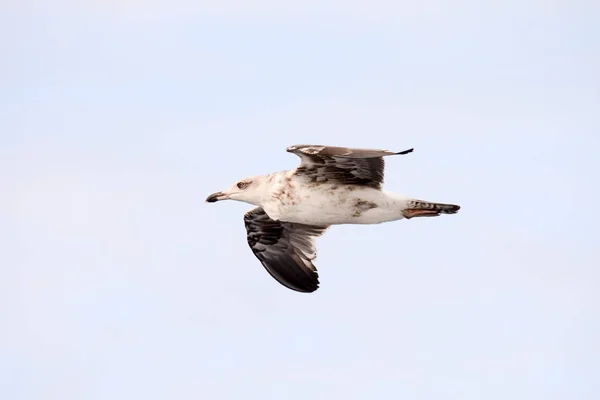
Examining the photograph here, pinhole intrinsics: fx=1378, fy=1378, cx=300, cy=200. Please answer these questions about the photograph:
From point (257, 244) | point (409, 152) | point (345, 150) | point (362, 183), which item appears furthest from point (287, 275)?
point (409, 152)

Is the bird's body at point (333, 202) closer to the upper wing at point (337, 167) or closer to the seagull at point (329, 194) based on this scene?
the seagull at point (329, 194)

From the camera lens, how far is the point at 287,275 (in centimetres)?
3294

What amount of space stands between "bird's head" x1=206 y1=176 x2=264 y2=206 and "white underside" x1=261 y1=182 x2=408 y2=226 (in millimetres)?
921

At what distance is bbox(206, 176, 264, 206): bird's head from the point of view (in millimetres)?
29938

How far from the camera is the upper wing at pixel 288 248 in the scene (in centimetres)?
3288

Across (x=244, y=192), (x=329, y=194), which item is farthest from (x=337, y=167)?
(x=244, y=192)

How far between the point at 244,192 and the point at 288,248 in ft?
10.6

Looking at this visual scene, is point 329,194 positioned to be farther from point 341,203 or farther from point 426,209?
point 426,209

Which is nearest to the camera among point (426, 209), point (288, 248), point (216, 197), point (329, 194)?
point (426, 209)

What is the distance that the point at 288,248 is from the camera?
33.1m

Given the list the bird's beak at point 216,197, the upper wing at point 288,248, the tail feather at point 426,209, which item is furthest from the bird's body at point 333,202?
the upper wing at point 288,248

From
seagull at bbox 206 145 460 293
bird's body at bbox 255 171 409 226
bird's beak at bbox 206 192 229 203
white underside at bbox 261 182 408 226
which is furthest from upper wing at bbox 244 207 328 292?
white underside at bbox 261 182 408 226

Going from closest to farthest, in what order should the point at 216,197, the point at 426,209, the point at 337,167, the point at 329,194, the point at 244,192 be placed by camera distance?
the point at 337,167 < the point at 426,209 < the point at 329,194 < the point at 244,192 < the point at 216,197

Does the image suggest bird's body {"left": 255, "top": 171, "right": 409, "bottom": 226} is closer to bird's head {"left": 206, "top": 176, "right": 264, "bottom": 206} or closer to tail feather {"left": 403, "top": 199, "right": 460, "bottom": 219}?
tail feather {"left": 403, "top": 199, "right": 460, "bottom": 219}
